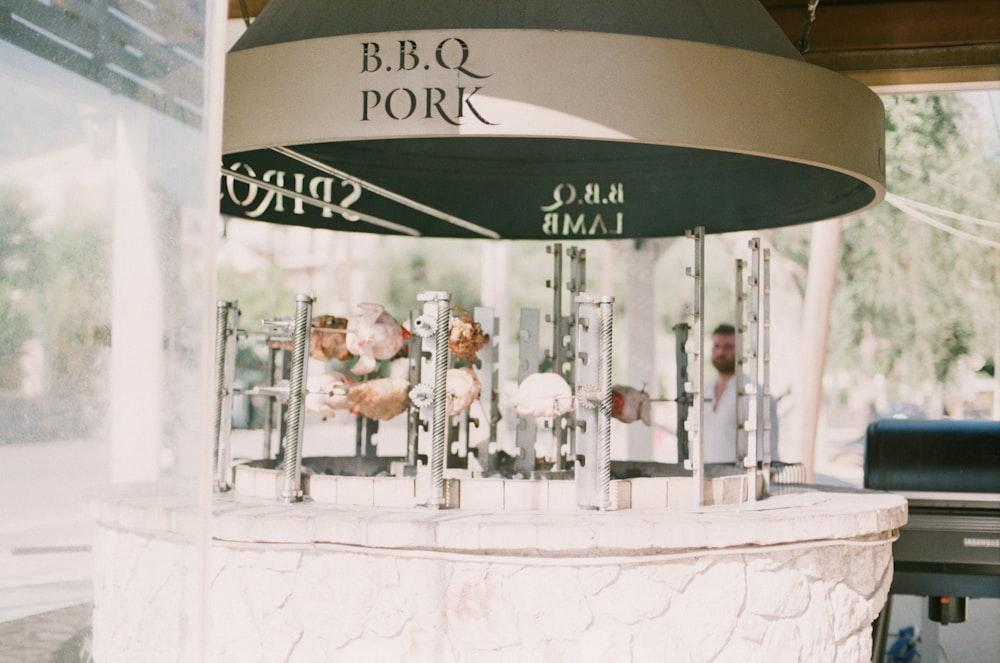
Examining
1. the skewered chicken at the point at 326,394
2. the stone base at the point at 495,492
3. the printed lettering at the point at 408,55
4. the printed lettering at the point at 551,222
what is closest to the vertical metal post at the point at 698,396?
the stone base at the point at 495,492

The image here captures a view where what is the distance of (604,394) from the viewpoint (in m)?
3.69

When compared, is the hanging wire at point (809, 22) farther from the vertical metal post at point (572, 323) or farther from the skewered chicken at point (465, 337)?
the skewered chicken at point (465, 337)

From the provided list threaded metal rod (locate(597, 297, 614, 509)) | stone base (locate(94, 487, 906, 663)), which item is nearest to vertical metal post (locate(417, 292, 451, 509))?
stone base (locate(94, 487, 906, 663))

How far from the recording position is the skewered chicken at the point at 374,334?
431cm

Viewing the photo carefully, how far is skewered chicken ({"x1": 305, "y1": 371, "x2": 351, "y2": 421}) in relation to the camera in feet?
14.0

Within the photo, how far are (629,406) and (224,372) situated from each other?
176cm

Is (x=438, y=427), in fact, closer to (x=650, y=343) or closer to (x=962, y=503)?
(x=962, y=503)

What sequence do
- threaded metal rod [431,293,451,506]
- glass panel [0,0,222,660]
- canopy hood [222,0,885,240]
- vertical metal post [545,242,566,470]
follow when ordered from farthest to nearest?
vertical metal post [545,242,566,470] → threaded metal rod [431,293,451,506] → canopy hood [222,0,885,240] → glass panel [0,0,222,660]

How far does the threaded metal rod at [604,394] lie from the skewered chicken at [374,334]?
3.26 feet

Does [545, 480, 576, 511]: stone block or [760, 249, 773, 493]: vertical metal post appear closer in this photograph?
[545, 480, 576, 511]: stone block

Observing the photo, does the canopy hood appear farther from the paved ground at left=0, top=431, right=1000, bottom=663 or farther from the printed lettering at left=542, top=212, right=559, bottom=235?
the printed lettering at left=542, top=212, right=559, bottom=235

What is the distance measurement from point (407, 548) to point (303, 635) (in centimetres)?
47

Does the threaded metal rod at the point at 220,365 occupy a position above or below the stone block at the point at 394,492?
above

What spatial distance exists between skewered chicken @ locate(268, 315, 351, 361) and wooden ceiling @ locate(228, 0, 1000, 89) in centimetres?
270
